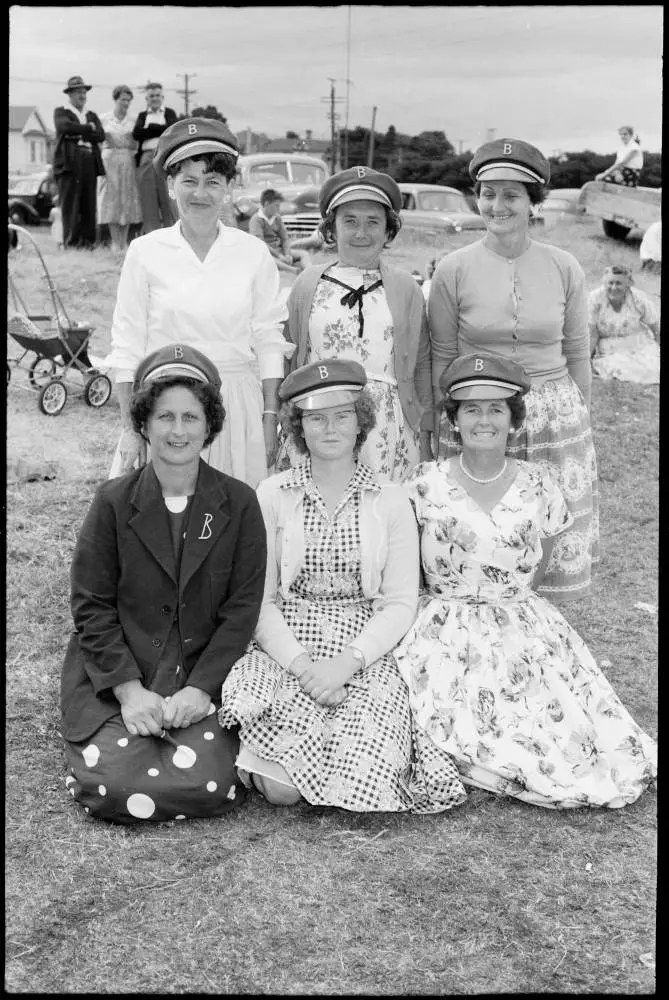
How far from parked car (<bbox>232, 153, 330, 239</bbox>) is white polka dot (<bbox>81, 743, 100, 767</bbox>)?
473 inches

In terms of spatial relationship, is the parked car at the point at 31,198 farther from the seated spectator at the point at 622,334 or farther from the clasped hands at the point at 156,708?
the clasped hands at the point at 156,708

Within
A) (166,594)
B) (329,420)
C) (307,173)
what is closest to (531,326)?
(329,420)

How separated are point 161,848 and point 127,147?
34.8 feet

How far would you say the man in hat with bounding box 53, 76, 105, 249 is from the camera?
12414 millimetres

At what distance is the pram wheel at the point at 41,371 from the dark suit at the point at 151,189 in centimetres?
380

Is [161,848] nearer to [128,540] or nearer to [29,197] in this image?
[128,540]

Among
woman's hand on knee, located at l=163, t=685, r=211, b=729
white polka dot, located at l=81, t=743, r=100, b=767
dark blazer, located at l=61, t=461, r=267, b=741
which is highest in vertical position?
dark blazer, located at l=61, t=461, r=267, b=741

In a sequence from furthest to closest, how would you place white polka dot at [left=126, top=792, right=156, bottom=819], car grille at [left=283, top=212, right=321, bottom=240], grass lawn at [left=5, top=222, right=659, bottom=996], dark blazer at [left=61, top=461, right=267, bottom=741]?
car grille at [left=283, top=212, right=321, bottom=240] < dark blazer at [left=61, top=461, right=267, bottom=741] < white polka dot at [left=126, top=792, right=156, bottom=819] < grass lawn at [left=5, top=222, right=659, bottom=996]

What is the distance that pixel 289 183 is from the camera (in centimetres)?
1703

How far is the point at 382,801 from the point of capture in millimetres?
3463

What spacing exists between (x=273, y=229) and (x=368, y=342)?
30.2 ft

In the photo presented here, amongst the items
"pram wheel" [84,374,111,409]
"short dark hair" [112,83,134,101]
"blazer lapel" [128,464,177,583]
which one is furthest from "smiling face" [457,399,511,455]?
"short dark hair" [112,83,134,101]

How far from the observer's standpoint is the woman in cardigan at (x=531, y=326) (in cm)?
416

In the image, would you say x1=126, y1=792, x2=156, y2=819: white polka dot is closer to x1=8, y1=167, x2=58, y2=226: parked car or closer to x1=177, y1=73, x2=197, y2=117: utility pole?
x1=177, y1=73, x2=197, y2=117: utility pole
